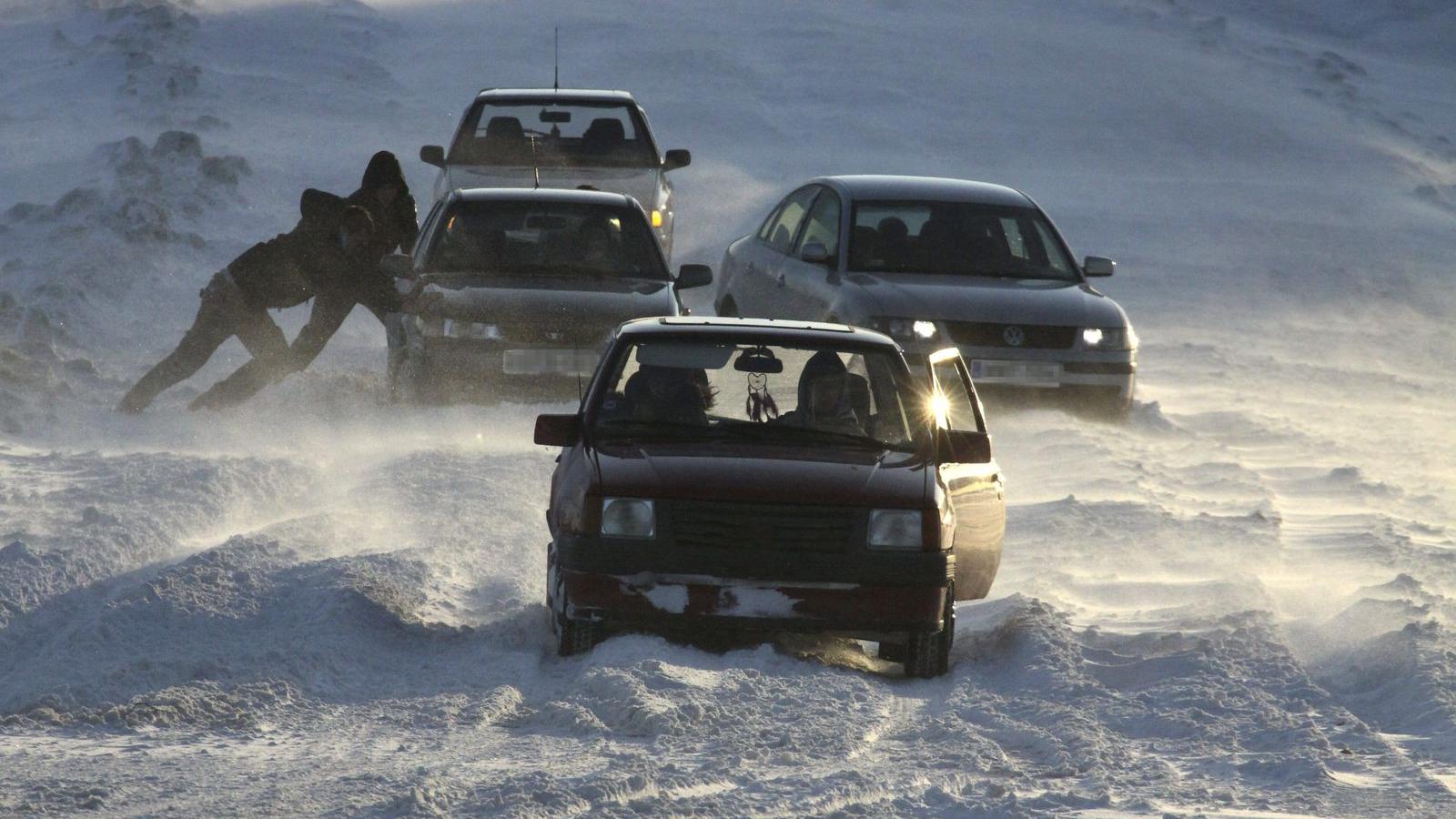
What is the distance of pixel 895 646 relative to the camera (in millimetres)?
7852

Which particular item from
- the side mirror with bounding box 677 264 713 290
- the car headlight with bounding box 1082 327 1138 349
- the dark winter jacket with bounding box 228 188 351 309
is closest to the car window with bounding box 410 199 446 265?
the dark winter jacket with bounding box 228 188 351 309

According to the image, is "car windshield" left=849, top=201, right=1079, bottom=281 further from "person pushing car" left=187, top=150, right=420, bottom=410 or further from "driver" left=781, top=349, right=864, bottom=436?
"driver" left=781, top=349, right=864, bottom=436

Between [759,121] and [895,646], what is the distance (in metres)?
22.5

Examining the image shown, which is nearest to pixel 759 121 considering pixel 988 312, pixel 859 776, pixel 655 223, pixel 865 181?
pixel 655 223

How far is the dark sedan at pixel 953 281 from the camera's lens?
41.5 feet

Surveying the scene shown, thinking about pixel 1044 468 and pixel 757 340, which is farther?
pixel 1044 468

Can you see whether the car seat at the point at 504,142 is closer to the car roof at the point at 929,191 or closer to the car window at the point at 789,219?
the car window at the point at 789,219

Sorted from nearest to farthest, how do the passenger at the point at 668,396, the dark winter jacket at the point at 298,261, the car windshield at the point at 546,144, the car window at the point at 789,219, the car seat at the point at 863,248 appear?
the passenger at the point at 668,396 < the dark winter jacket at the point at 298,261 < the car seat at the point at 863,248 < the car window at the point at 789,219 < the car windshield at the point at 546,144

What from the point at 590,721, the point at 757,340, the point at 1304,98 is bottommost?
the point at 1304,98

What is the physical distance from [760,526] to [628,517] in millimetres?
437

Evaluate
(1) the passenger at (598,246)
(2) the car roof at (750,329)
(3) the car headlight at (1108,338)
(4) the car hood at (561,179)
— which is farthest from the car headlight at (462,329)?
(4) the car hood at (561,179)

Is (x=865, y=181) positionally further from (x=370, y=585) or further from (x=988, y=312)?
(x=370, y=585)

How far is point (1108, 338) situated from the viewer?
12867 mm

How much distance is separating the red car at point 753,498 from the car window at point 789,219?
20.5ft
